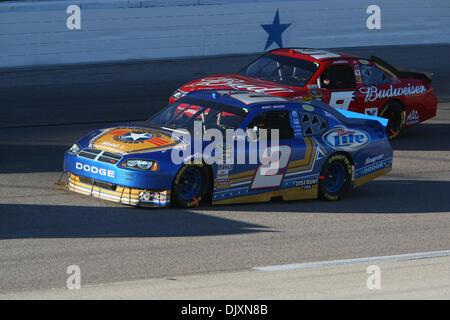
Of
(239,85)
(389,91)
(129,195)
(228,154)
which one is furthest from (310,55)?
(129,195)

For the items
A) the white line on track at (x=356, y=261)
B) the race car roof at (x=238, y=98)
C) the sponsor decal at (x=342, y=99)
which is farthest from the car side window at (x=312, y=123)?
the sponsor decal at (x=342, y=99)

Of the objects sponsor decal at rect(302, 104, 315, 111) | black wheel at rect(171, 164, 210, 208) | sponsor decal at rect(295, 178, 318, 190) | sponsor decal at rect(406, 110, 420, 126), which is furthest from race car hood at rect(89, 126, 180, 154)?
sponsor decal at rect(406, 110, 420, 126)

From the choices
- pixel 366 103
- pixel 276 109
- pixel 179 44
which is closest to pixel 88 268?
pixel 276 109

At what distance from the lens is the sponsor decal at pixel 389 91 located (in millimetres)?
15781

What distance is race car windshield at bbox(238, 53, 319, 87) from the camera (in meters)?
15.3

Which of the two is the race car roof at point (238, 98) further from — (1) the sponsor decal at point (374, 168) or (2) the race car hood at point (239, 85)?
→ (2) the race car hood at point (239, 85)

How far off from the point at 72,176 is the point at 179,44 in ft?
45.7

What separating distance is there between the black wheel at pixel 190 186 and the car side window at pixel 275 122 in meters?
1.00

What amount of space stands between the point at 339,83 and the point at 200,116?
4951 mm

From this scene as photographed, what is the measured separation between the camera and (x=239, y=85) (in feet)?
48.0

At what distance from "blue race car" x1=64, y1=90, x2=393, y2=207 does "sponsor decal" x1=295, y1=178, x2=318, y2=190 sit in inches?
0.5

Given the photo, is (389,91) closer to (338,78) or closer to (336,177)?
(338,78)

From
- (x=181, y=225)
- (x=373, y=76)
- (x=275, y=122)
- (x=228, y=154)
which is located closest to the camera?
(x=181, y=225)

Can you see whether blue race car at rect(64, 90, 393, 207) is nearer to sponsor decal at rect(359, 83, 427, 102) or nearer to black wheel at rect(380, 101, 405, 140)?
sponsor decal at rect(359, 83, 427, 102)
